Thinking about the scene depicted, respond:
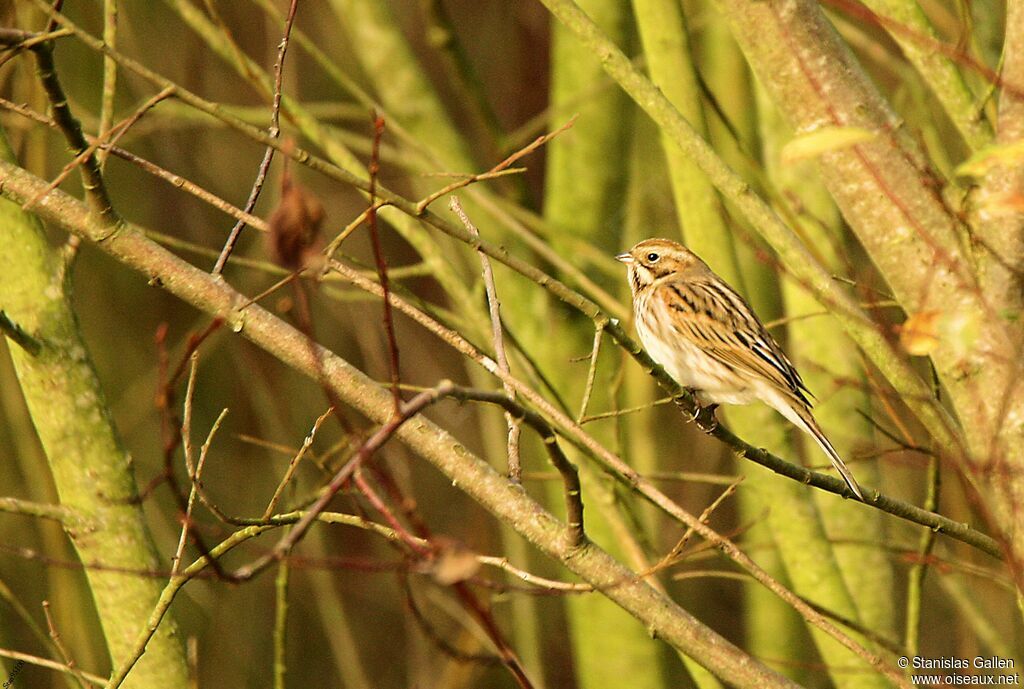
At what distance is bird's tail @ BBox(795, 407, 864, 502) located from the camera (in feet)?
12.1

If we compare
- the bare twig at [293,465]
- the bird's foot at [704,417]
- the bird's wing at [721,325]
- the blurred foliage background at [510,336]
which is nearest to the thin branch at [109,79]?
the blurred foliage background at [510,336]

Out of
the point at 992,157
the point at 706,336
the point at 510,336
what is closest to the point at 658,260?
the point at 706,336

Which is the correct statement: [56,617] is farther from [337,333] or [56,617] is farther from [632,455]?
[337,333]

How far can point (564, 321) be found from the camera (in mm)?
6219

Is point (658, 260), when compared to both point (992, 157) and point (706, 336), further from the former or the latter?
point (992, 157)

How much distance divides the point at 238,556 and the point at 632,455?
4.09 metres

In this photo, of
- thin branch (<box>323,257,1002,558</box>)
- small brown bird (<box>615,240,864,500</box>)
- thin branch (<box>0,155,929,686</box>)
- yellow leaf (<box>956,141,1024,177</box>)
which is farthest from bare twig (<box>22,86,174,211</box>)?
small brown bird (<box>615,240,864,500</box>)

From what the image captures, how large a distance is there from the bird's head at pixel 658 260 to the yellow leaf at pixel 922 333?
239cm

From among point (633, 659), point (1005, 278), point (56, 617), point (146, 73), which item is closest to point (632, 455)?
point (633, 659)

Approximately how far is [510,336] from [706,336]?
827mm

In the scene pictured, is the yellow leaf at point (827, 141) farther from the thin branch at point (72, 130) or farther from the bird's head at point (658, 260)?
the bird's head at point (658, 260)

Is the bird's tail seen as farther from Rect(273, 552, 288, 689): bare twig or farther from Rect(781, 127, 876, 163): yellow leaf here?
Rect(273, 552, 288, 689): bare twig

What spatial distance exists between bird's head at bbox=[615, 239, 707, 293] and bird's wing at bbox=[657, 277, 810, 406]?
9 centimetres

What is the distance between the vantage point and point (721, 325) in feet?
16.7
